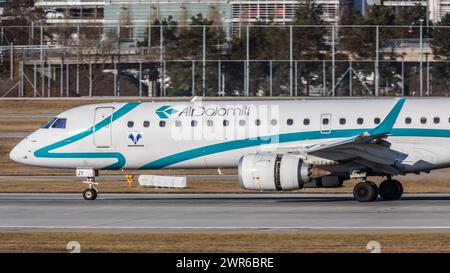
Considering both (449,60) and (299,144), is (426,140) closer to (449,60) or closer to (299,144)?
Result: (299,144)

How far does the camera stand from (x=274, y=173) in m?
27.7

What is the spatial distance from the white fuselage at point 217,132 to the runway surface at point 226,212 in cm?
129

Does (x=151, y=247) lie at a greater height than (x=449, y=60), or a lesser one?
lesser

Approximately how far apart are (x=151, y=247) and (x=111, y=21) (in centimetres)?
7170

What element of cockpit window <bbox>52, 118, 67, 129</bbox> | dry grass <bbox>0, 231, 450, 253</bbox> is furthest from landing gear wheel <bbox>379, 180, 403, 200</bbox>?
cockpit window <bbox>52, 118, 67, 129</bbox>

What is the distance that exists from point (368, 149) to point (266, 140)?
3226 millimetres

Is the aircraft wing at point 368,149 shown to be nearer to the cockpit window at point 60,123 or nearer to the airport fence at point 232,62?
the cockpit window at point 60,123

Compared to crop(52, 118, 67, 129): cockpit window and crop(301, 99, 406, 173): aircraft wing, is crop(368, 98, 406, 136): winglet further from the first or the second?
crop(52, 118, 67, 129): cockpit window

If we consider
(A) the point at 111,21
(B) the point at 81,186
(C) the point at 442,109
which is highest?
(A) the point at 111,21

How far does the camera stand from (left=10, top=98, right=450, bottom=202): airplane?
2856cm

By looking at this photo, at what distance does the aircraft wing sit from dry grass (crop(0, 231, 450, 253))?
6.83 metres

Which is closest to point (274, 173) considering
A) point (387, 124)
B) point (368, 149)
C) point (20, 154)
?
point (368, 149)
